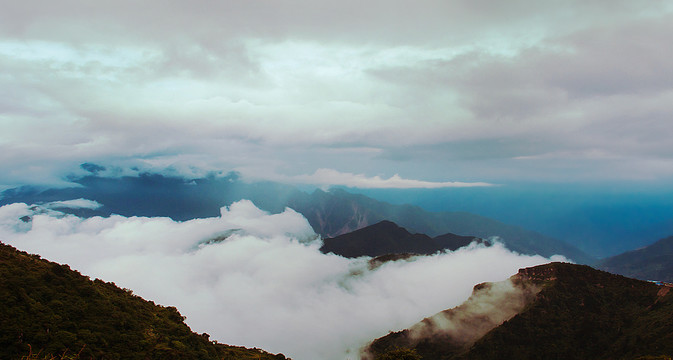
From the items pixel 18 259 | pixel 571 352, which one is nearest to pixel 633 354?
pixel 571 352

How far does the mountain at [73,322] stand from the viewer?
146 ft

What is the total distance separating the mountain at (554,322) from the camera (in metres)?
128

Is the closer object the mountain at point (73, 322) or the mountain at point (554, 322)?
the mountain at point (73, 322)

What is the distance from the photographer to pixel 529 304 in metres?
166

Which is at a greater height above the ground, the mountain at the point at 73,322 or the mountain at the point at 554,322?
→ the mountain at the point at 73,322

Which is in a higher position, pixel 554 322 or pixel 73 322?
pixel 73 322

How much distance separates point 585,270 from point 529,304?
34605 millimetres

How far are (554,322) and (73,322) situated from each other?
174 meters

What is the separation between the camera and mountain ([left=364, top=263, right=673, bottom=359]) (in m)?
128

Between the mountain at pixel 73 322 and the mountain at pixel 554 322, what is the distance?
80231 mm

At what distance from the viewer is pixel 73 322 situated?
51.6m

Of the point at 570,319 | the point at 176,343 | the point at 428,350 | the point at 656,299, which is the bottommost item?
the point at 428,350

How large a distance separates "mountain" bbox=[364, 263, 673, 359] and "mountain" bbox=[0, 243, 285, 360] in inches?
3159

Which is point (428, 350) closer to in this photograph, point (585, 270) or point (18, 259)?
point (585, 270)
